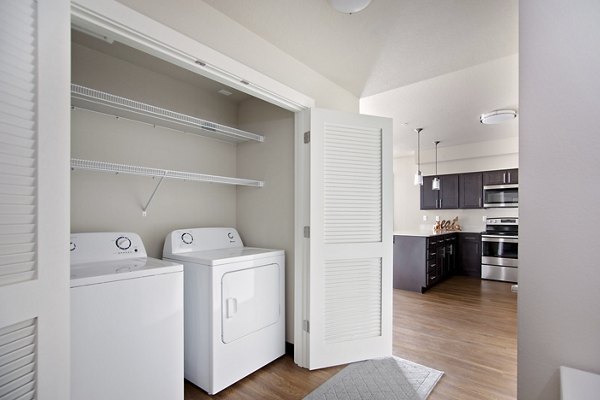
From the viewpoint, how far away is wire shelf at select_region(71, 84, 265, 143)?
1.63 meters

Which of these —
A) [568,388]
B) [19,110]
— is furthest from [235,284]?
[568,388]

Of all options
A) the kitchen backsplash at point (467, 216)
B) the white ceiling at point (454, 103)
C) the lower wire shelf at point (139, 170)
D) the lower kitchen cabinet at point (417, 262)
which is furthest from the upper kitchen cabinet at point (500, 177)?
the lower wire shelf at point (139, 170)

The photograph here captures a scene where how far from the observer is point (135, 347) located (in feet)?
4.91

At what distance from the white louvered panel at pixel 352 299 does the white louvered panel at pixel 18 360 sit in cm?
167

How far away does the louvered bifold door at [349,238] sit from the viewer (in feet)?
7.20

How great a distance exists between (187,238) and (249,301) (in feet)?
2.31

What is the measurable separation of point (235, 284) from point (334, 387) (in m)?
0.97

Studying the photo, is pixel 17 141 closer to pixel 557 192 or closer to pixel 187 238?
pixel 187 238

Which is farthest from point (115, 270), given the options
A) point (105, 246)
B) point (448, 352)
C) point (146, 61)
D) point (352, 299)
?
point (448, 352)

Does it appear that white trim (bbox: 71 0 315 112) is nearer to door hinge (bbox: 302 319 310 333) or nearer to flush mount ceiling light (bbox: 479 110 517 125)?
door hinge (bbox: 302 319 310 333)

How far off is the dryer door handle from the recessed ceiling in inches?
69.5

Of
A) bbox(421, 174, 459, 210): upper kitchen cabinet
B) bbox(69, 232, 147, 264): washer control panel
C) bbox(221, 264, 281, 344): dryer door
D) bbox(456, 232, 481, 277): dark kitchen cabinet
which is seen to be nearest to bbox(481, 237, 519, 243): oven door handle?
bbox(456, 232, 481, 277): dark kitchen cabinet

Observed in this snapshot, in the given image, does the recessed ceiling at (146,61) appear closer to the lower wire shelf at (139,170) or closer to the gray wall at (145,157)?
the gray wall at (145,157)

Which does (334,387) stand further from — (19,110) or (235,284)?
(19,110)
